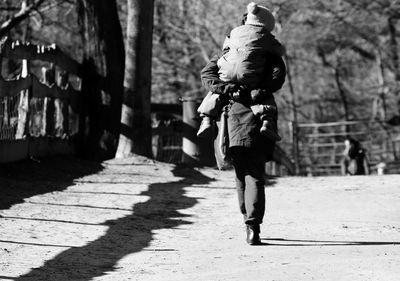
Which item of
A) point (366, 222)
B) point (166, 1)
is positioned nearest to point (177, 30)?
point (166, 1)

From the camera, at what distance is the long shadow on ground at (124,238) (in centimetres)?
673

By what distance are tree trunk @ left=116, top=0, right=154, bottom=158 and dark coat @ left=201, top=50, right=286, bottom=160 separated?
6129mm

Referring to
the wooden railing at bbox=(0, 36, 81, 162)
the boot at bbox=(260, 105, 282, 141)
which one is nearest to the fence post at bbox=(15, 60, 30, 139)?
the wooden railing at bbox=(0, 36, 81, 162)

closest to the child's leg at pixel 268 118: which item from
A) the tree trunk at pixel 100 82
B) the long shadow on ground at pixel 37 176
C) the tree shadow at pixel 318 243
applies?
the tree shadow at pixel 318 243

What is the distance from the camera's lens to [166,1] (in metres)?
36.3

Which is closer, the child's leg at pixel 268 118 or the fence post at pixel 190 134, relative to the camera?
the child's leg at pixel 268 118

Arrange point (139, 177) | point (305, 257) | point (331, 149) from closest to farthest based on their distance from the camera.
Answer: point (305, 257), point (139, 177), point (331, 149)

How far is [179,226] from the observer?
926 centimetres

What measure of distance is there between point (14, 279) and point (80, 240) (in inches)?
72.7

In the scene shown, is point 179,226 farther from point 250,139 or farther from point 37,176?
point 37,176

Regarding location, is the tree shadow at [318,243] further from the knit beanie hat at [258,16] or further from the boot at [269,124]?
the knit beanie hat at [258,16]

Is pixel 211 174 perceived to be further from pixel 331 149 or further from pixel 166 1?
pixel 166 1

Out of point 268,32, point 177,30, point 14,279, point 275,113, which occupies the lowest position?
point 14,279

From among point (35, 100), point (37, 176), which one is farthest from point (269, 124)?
point (35, 100)
